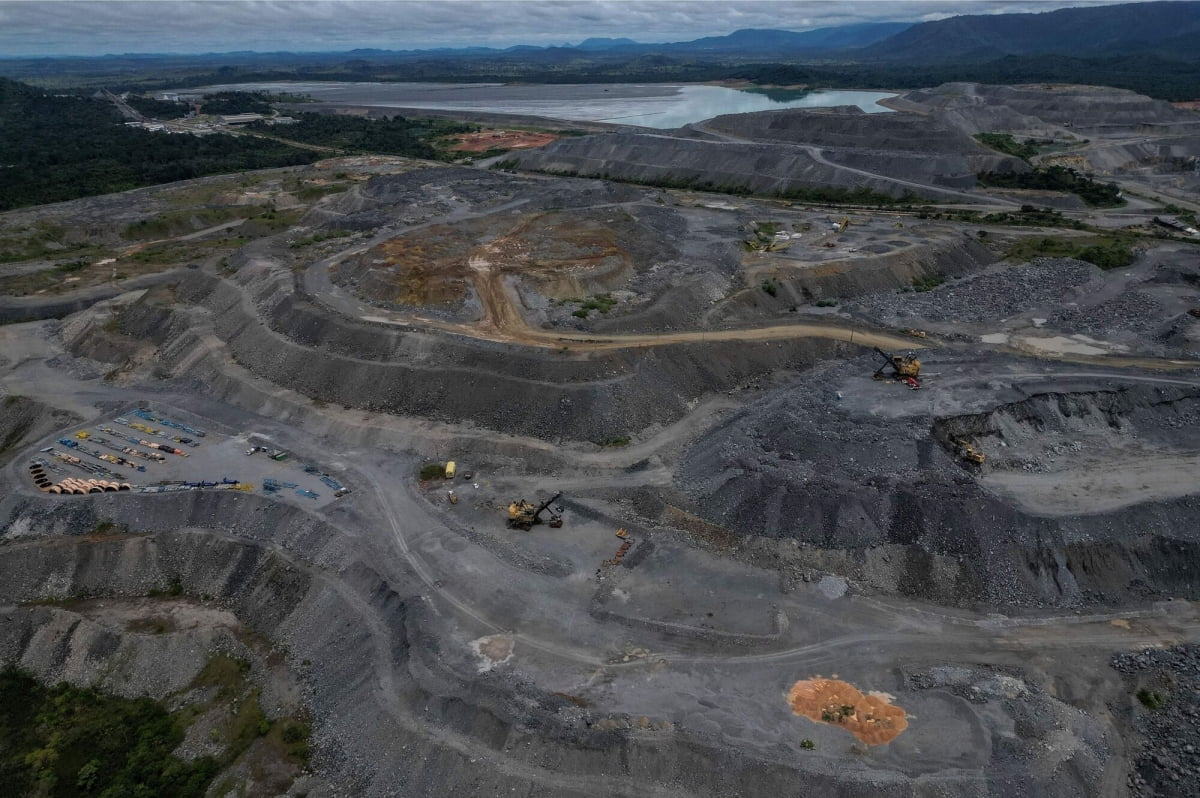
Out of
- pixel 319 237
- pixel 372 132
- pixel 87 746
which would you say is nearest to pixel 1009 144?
pixel 319 237

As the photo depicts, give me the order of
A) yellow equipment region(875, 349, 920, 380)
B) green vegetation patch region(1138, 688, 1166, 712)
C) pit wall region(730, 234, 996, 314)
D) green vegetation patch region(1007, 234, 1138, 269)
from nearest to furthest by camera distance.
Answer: green vegetation patch region(1138, 688, 1166, 712), yellow equipment region(875, 349, 920, 380), pit wall region(730, 234, 996, 314), green vegetation patch region(1007, 234, 1138, 269)

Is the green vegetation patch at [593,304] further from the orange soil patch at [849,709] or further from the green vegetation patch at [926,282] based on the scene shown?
the orange soil patch at [849,709]

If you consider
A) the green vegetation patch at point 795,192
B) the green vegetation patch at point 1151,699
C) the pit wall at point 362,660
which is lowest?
the pit wall at point 362,660

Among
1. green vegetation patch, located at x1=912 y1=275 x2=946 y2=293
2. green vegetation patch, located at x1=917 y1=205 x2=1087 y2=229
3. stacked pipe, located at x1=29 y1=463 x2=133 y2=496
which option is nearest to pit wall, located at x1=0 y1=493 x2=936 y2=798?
stacked pipe, located at x1=29 y1=463 x2=133 y2=496

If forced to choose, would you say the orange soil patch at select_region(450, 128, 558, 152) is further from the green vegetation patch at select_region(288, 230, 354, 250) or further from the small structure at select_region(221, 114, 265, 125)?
the green vegetation patch at select_region(288, 230, 354, 250)

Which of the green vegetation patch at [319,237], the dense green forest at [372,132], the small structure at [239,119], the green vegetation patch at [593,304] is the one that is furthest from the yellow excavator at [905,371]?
the small structure at [239,119]

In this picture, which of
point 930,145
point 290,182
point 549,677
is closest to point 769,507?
point 549,677

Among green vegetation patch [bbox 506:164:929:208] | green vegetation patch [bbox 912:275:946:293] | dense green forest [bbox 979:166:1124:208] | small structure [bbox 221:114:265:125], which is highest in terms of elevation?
small structure [bbox 221:114:265:125]
